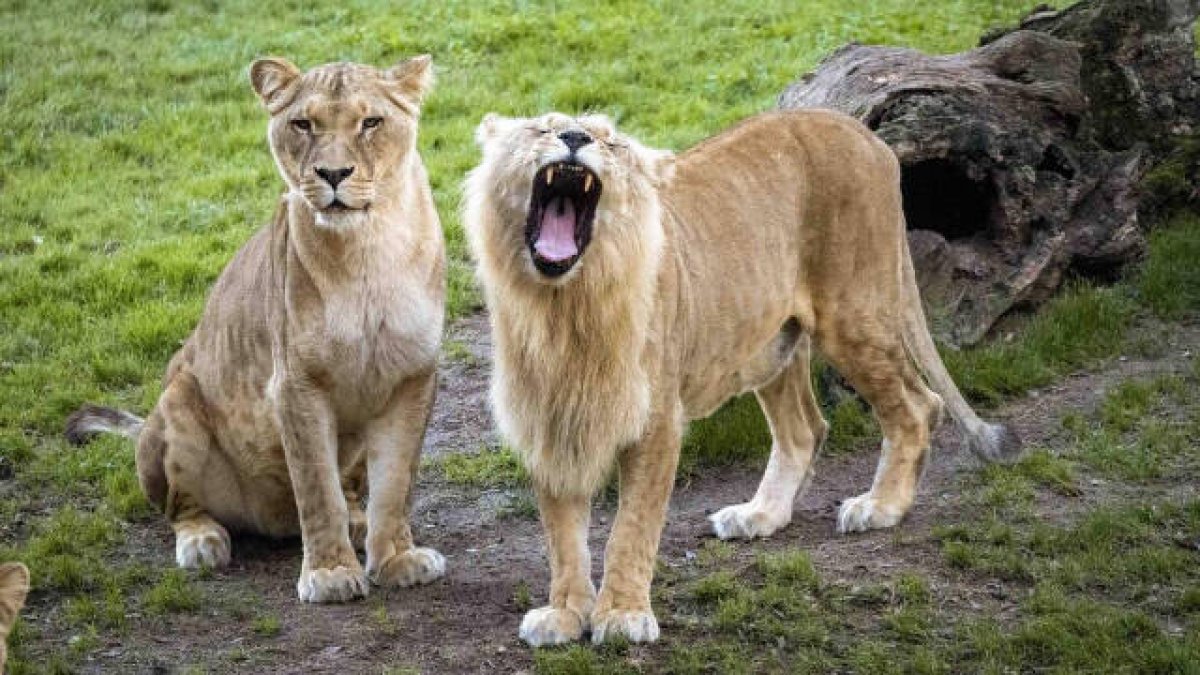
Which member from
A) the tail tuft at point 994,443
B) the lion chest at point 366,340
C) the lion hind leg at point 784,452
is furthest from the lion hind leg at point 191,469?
the tail tuft at point 994,443

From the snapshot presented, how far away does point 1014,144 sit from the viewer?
7.92 m

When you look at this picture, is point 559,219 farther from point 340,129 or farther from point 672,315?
point 340,129

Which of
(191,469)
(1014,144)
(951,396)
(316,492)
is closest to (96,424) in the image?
(191,469)

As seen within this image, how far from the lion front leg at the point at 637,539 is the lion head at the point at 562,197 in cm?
60

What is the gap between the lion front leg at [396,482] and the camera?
6137 mm

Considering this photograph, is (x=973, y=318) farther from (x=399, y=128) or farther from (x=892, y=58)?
(x=399, y=128)

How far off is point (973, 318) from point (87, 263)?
5090mm

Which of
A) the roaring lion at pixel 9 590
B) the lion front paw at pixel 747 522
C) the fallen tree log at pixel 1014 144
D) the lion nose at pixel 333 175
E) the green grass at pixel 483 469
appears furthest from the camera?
the fallen tree log at pixel 1014 144

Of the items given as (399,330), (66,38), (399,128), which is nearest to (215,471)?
(399,330)

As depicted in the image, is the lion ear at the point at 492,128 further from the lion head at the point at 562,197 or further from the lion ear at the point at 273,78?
the lion ear at the point at 273,78

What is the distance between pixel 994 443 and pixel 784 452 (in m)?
0.81

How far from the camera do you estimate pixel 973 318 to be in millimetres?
8008

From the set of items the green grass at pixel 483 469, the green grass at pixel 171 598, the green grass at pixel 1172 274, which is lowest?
the green grass at pixel 483 469

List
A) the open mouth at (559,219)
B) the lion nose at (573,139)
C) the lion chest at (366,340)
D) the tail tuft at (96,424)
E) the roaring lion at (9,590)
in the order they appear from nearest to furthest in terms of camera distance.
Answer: the roaring lion at (9,590), the lion nose at (573,139), the open mouth at (559,219), the lion chest at (366,340), the tail tuft at (96,424)
